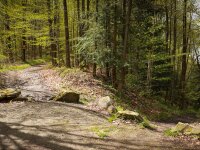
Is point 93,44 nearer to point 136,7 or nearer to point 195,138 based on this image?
point 136,7

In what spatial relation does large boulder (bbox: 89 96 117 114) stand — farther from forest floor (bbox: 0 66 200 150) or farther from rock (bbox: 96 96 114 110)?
forest floor (bbox: 0 66 200 150)

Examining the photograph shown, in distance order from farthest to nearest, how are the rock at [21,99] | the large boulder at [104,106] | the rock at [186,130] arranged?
1. the rock at [21,99]
2. the large boulder at [104,106]
3. the rock at [186,130]

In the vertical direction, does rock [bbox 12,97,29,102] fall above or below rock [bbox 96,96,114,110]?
above

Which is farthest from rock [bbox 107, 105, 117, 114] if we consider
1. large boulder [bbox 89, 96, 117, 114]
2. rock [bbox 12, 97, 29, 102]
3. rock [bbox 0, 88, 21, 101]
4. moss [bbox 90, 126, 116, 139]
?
rock [bbox 0, 88, 21, 101]

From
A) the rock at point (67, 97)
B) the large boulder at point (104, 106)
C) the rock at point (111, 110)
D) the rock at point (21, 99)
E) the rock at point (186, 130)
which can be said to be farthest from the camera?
the rock at point (67, 97)

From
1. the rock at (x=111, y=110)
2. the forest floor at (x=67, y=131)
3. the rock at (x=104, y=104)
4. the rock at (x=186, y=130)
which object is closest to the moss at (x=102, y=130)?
the forest floor at (x=67, y=131)

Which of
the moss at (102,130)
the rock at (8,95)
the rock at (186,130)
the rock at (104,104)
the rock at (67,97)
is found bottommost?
the rock at (186,130)

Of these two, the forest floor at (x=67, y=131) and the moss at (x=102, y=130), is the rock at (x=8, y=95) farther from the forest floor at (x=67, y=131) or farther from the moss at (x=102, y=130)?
the moss at (x=102, y=130)

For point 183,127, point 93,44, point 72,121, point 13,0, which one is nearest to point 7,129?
point 72,121

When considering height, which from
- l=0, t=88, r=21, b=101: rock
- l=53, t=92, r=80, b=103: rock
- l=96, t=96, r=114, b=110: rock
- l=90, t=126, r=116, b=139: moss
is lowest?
l=90, t=126, r=116, b=139: moss

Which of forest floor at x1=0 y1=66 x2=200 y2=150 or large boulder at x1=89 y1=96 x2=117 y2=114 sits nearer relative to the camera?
forest floor at x1=0 y1=66 x2=200 y2=150

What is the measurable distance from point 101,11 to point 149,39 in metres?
3.53

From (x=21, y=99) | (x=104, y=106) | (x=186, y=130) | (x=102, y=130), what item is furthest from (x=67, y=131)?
(x=21, y=99)

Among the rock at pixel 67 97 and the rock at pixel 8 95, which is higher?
the rock at pixel 8 95
